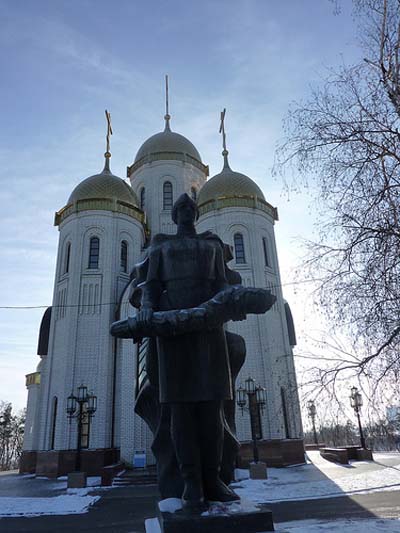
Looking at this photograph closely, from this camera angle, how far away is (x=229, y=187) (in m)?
25.7

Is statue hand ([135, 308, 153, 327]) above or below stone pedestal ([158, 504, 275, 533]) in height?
above

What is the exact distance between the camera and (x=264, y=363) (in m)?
21.5

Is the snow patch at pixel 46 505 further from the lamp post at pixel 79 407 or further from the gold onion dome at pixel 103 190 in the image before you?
the gold onion dome at pixel 103 190

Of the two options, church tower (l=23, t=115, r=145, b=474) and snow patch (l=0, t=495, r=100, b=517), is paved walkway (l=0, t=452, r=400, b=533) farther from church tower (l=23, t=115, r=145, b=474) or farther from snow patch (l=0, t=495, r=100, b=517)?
church tower (l=23, t=115, r=145, b=474)

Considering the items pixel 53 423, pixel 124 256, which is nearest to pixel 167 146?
pixel 124 256

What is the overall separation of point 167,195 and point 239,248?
786 cm

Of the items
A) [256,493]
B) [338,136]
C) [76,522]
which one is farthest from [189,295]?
[256,493]

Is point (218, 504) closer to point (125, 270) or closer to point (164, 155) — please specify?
point (125, 270)

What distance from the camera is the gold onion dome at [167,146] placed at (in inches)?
1205

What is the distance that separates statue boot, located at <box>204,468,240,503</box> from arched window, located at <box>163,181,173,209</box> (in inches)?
1017

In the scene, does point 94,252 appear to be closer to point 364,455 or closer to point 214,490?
point 364,455

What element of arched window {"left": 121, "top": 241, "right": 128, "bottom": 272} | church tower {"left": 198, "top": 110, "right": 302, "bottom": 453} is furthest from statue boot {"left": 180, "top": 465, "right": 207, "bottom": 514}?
arched window {"left": 121, "top": 241, "right": 128, "bottom": 272}

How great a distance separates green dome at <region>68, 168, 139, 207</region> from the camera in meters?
25.6

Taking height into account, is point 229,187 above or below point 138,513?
above
